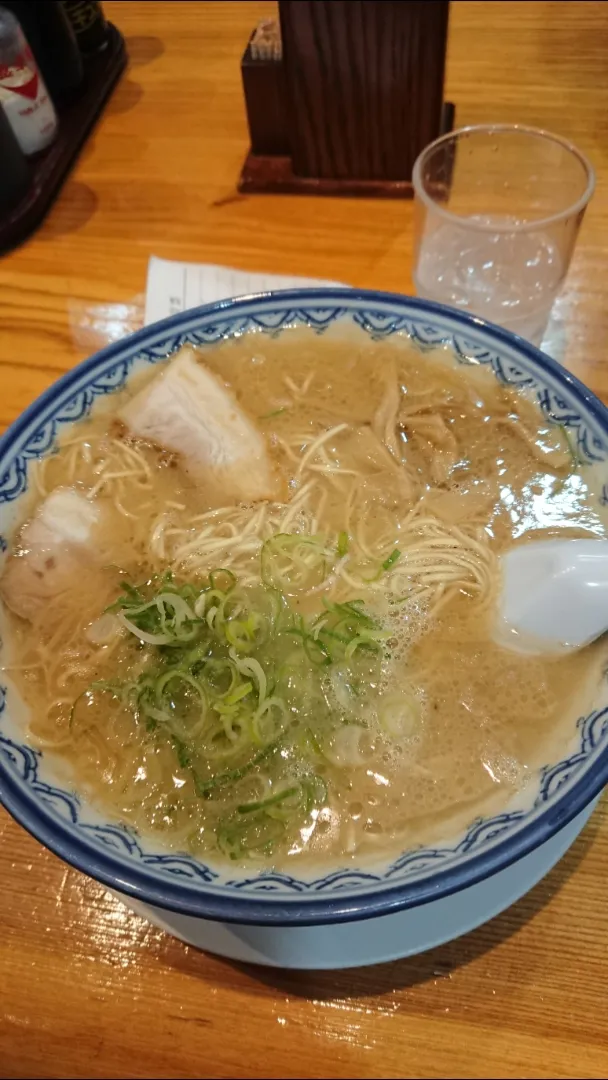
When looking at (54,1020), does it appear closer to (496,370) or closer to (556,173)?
(496,370)

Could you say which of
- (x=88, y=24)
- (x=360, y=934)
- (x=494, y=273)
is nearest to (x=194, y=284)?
(x=494, y=273)

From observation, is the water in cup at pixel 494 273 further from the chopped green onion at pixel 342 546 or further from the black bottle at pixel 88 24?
the black bottle at pixel 88 24

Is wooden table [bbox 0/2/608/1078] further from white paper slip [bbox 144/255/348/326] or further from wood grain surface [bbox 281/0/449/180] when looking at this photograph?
wood grain surface [bbox 281/0/449/180]

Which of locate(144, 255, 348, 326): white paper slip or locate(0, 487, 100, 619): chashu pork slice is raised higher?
locate(144, 255, 348, 326): white paper slip

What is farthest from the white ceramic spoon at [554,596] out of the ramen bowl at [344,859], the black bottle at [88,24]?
the black bottle at [88,24]

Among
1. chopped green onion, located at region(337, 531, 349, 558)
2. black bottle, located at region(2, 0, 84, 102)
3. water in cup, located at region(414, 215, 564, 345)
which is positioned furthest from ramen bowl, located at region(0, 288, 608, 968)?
black bottle, located at region(2, 0, 84, 102)

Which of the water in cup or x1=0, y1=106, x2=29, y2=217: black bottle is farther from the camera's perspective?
x1=0, y1=106, x2=29, y2=217: black bottle

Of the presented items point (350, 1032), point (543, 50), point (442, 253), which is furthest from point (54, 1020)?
point (543, 50)
